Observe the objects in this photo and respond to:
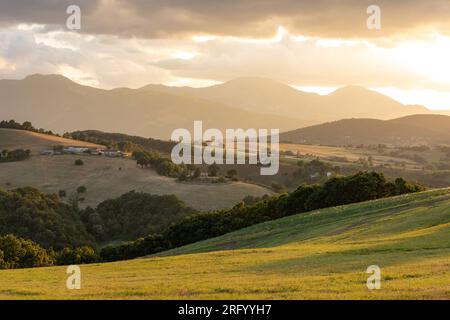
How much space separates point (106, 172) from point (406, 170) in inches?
3519

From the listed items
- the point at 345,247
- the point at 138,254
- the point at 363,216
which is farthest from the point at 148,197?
the point at 345,247

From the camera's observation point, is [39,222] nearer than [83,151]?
Yes

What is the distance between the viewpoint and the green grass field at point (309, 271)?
928 inches

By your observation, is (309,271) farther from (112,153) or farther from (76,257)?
(112,153)

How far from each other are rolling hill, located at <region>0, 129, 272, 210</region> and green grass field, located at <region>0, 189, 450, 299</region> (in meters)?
88.6

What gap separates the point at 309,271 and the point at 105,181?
13254cm

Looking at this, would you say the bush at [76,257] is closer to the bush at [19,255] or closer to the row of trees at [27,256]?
the row of trees at [27,256]

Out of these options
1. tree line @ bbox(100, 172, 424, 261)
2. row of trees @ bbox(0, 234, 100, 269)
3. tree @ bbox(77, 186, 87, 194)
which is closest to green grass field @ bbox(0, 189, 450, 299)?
row of trees @ bbox(0, 234, 100, 269)

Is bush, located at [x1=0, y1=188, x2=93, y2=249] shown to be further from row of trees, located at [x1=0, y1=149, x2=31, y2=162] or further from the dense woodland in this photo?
row of trees, located at [x1=0, y1=149, x2=31, y2=162]

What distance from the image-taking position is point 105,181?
15825 cm

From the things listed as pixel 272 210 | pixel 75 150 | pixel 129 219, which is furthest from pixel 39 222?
pixel 75 150

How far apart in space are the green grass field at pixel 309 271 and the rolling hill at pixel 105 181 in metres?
88.6

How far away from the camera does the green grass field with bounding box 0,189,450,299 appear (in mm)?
23578
